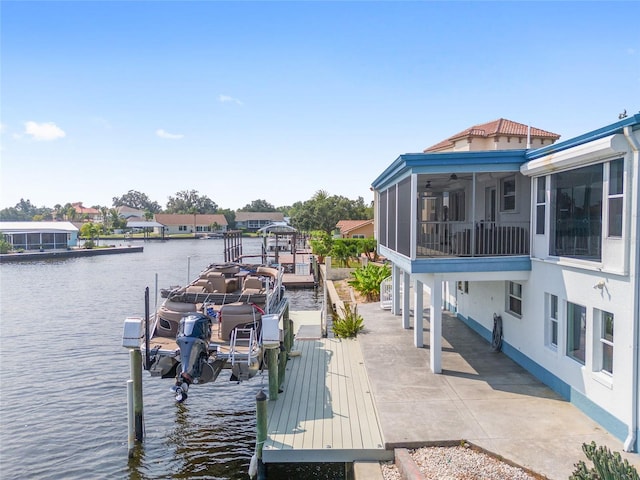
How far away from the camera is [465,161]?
11.3 metres

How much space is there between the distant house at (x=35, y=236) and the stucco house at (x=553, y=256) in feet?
209

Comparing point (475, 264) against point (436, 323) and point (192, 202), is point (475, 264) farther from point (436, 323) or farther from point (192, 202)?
point (192, 202)

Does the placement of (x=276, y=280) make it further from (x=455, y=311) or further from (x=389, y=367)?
(x=455, y=311)

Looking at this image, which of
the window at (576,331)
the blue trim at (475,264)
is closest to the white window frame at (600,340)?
the window at (576,331)

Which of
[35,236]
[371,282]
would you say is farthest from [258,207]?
[371,282]

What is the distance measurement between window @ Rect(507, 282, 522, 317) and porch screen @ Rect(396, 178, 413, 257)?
291cm

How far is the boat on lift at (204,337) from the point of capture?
9461 mm

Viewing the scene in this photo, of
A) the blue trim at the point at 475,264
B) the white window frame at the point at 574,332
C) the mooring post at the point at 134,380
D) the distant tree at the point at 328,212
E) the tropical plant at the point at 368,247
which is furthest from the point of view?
the distant tree at the point at 328,212

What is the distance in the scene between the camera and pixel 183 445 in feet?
36.9

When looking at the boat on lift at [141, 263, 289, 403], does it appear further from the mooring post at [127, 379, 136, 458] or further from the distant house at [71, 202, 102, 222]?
the distant house at [71, 202, 102, 222]

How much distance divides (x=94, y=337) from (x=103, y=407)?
883 cm

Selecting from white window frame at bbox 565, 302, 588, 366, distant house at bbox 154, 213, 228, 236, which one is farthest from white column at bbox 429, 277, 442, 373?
distant house at bbox 154, 213, 228, 236

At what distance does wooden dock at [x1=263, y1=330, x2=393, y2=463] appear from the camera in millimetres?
8266

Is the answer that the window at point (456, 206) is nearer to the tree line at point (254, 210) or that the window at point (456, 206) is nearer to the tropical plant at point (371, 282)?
the tropical plant at point (371, 282)
